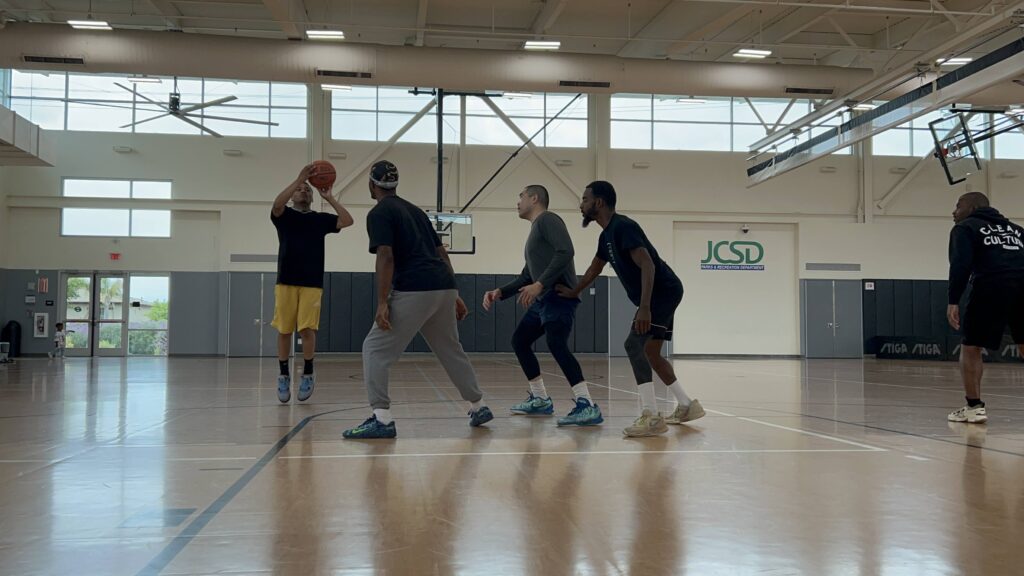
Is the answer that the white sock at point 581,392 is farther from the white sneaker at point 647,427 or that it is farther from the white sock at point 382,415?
the white sock at point 382,415

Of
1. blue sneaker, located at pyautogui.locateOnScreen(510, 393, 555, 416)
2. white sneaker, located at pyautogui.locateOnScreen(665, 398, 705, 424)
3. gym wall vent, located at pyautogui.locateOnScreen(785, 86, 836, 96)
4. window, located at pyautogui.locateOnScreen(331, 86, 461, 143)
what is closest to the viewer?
white sneaker, located at pyautogui.locateOnScreen(665, 398, 705, 424)

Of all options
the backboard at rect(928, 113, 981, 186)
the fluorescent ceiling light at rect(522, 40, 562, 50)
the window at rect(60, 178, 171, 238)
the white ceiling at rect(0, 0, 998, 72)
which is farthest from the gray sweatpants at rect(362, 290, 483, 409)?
the window at rect(60, 178, 171, 238)

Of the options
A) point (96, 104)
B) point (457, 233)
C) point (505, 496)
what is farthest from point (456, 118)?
point (505, 496)

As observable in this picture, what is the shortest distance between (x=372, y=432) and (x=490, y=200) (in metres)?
17.4

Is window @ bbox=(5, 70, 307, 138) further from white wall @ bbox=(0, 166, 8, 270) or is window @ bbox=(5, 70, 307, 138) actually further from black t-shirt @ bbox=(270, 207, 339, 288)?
black t-shirt @ bbox=(270, 207, 339, 288)

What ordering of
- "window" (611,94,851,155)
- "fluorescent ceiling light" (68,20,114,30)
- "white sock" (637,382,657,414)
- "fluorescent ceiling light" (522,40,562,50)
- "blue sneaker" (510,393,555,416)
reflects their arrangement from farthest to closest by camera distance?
"window" (611,94,851,155) < "fluorescent ceiling light" (522,40,562,50) < "fluorescent ceiling light" (68,20,114,30) < "blue sneaker" (510,393,555,416) < "white sock" (637,382,657,414)

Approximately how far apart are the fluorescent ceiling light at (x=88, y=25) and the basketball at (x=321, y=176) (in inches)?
364

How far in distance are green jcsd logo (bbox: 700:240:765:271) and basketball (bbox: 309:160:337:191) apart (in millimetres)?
17546

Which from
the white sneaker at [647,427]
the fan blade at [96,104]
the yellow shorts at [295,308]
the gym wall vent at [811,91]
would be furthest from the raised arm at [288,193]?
the fan blade at [96,104]

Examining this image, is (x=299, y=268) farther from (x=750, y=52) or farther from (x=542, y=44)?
(x=750, y=52)

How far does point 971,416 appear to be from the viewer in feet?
17.5

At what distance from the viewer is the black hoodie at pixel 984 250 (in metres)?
5.42

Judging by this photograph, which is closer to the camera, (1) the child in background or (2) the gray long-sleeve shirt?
(2) the gray long-sleeve shirt

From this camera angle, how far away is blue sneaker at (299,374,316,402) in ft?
21.9
